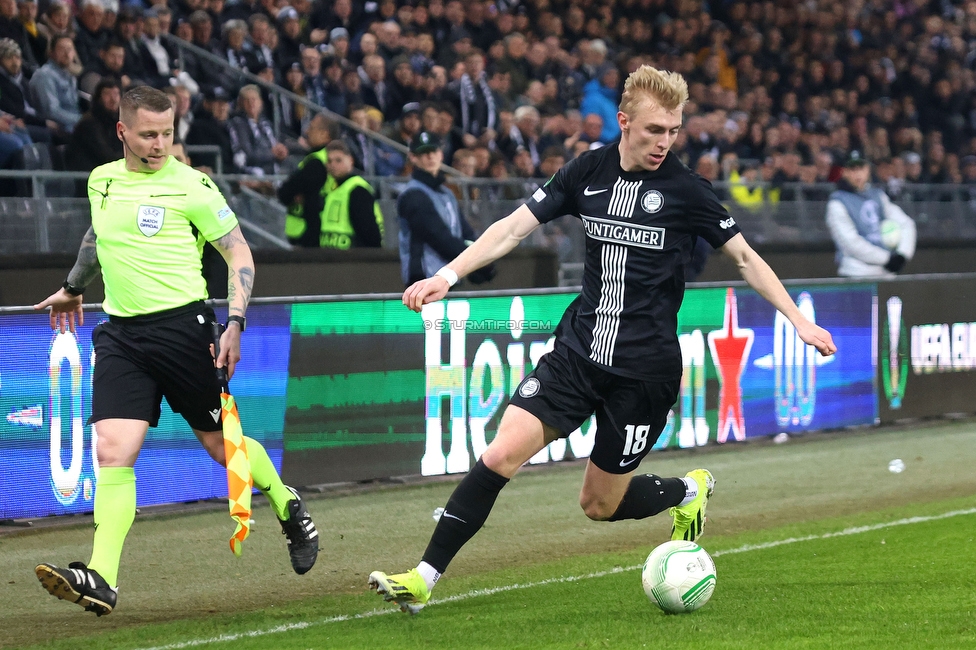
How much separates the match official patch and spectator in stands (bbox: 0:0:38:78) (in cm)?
686

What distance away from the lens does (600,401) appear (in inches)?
230

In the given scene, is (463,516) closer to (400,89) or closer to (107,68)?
(107,68)

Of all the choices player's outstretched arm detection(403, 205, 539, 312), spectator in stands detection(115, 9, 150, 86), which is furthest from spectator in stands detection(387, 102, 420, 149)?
player's outstretched arm detection(403, 205, 539, 312)

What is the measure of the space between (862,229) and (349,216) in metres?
5.06

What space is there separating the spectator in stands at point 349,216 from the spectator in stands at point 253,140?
73.2 inches

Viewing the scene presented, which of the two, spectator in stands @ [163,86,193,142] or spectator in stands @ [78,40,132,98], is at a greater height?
spectator in stands @ [78,40,132,98]

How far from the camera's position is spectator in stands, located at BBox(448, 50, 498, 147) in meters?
16.2

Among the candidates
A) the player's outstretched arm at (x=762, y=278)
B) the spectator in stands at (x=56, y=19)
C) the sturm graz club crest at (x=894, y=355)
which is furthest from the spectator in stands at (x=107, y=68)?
the player's outstretched arm at (x=762, y=278)

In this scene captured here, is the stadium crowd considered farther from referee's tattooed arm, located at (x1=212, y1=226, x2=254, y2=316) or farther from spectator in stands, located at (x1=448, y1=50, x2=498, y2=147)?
referee's tattooed arm, located at (x1=212, y1=226, x2=254, y2=316)

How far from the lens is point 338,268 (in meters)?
11.5

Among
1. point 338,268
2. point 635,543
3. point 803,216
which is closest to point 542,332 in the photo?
point 338,268

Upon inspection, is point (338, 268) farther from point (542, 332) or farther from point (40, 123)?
point (40, 123)

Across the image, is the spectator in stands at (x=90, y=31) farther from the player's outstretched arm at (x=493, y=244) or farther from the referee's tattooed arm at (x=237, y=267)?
the player's outstretched arm at (x=493, y=244)

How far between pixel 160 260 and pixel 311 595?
1.75 meters
